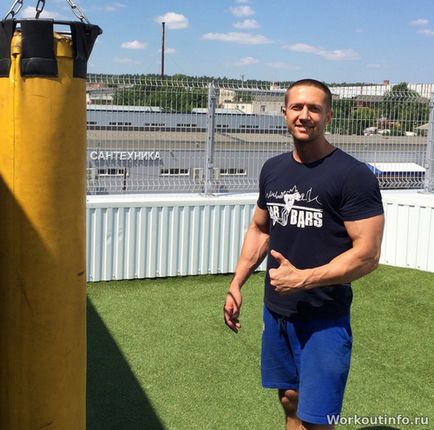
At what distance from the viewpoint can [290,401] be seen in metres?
2.90

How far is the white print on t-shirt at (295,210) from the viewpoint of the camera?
8.66 feet

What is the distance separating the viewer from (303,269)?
2.67m

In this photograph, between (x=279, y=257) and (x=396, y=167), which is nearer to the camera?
(x=279, y=257)

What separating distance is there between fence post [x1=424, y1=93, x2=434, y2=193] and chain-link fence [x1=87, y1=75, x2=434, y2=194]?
0.05 feet

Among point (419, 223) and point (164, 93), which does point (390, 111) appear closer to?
point (419, 223)

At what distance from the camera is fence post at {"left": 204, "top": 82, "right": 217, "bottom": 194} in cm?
693

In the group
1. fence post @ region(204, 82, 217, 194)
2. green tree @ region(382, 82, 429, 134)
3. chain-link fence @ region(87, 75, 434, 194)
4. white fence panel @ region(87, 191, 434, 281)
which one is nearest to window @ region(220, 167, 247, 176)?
chain-link fence @ region(87, 75, 434, 194)

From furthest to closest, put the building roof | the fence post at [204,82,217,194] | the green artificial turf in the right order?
the building roof, the fence post at [204,82,217,194], the green artificial turf

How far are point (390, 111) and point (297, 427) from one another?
5.47 metres

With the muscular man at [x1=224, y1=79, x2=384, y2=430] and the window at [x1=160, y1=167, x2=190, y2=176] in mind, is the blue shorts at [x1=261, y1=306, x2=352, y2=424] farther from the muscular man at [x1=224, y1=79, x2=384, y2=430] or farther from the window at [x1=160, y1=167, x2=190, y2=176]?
the window at [x1=160, y1=167, x2=190, y2=176]

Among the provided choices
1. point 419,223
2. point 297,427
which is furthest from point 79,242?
point 419,223

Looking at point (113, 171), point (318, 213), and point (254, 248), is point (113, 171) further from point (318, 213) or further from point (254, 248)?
point (318, 213)

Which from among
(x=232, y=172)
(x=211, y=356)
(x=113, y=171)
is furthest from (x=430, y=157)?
(x=211, y=356)

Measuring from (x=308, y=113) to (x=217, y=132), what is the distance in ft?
14.7
